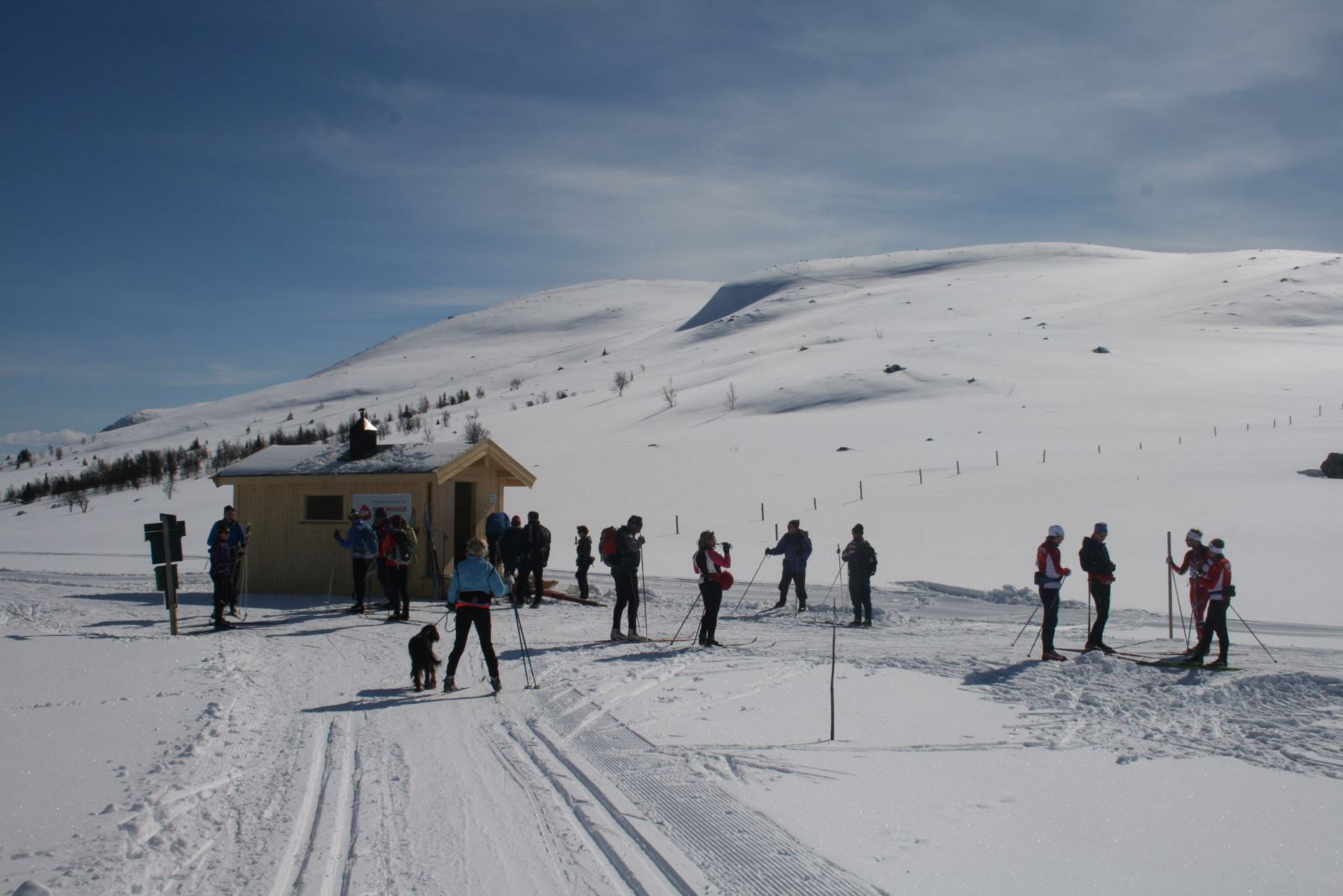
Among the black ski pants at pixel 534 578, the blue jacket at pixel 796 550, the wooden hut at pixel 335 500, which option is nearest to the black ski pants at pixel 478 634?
the black ski pants at pixel 534 578

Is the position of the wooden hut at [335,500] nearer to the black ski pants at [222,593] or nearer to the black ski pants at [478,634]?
the black ski pants at [222,593]

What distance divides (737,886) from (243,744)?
14.4 ft

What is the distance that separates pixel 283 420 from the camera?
85625 millimetres

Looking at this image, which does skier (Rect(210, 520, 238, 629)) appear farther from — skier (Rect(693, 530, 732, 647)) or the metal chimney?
skier (Rect(693, 530, 732, 647))

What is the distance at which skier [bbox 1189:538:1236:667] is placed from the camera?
10.2m

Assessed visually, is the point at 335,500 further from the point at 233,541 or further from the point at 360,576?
the point at 233,541

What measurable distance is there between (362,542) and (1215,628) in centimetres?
1160

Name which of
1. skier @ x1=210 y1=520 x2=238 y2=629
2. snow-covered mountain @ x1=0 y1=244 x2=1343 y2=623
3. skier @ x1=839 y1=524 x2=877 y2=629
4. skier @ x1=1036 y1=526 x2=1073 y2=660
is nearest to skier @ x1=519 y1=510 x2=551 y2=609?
skier @ x1=210 y1=520 x2=238 y2=629

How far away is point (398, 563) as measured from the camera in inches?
557

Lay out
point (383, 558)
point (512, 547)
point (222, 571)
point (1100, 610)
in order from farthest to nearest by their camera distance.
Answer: point (512, 547)
point (383, 558)
point (222, 571)
point (1100, 610)

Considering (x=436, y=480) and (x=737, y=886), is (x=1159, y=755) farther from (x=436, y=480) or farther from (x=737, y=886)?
(x=436, y=480)

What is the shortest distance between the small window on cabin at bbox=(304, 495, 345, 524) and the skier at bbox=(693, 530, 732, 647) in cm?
872

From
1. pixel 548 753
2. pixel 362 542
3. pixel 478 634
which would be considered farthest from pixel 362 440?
pixel 548 753

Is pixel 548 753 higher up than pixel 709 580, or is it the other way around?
pixel 709 580
